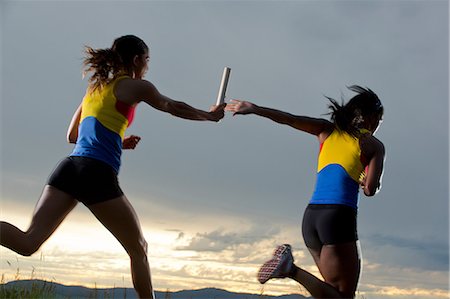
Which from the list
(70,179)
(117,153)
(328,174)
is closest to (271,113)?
(328,174)

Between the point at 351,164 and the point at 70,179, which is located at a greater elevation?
the point at 351,164

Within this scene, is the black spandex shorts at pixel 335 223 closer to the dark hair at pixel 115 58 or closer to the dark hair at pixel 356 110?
the dark hair at pixel 356 110

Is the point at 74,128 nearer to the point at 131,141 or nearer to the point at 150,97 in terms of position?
the point at 131,141

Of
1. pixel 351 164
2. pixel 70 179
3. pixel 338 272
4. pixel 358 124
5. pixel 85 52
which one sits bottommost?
pixel 338 272

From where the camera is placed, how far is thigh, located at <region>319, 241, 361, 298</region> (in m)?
4.95

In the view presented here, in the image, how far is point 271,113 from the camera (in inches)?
208

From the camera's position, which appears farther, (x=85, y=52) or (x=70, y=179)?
(x=85, y=52)

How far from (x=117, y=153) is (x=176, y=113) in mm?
514

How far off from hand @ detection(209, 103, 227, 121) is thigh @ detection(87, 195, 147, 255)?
97 centimetres

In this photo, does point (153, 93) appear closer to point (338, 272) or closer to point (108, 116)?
point (108, 116)

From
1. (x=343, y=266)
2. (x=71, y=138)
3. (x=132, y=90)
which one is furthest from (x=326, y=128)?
→ (x=71, y=138)

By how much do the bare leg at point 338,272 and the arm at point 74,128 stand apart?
2082 mm

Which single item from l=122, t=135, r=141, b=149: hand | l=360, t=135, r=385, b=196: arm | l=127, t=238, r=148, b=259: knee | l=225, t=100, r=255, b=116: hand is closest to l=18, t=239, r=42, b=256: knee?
l=127, t=238, r=148, b=259: knee

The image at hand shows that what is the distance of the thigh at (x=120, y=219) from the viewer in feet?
16.1
